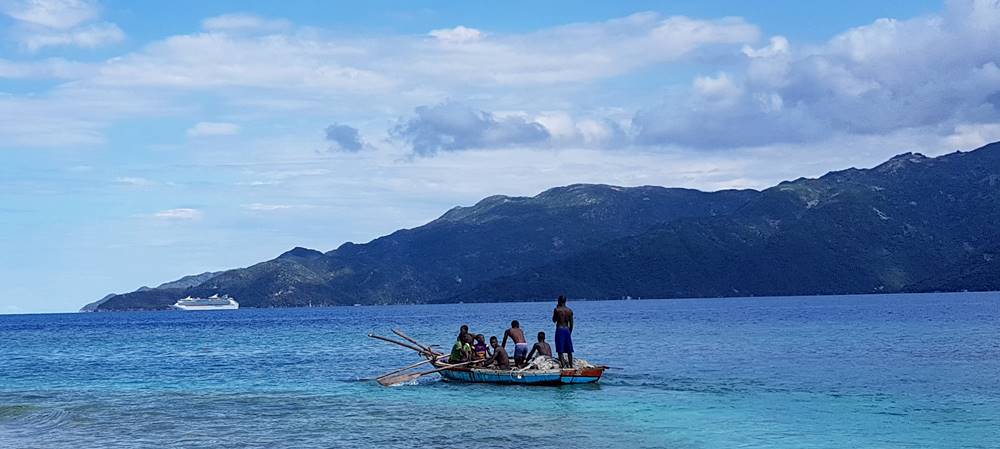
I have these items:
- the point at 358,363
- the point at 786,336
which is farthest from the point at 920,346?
the point at 358,363

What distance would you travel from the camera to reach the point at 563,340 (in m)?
41.1

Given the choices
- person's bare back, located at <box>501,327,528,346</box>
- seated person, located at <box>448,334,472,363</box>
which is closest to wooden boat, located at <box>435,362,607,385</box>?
seated person, located at <box>448,334,472,363</box>

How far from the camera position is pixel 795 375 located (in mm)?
44562

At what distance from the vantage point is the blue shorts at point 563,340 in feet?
134

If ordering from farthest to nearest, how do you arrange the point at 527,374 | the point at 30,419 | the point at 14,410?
the point at 527,374, the point at 14,410, the point at 30,419

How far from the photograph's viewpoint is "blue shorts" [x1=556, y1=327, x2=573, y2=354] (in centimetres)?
4091

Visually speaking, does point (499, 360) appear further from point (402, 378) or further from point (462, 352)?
point (402, 378)

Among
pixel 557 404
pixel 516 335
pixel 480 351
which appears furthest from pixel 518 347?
pixel 557 404

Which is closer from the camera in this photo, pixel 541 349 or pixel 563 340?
pixel 563 340

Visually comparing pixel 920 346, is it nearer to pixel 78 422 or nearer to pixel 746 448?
pixel 746 448

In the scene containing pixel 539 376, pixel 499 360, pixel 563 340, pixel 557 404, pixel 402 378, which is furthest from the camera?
pixel 402 378

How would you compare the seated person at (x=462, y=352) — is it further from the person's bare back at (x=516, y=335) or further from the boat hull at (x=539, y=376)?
the person's bare back at (x=516, y=335)

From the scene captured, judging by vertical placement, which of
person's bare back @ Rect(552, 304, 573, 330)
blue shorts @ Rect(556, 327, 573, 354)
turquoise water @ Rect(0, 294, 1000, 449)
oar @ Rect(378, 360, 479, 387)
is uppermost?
person's bare back @ Rect(552, 304, 573, 330)

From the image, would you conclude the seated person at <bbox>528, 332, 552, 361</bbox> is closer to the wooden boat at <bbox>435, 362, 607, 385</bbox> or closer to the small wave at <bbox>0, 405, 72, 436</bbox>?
the wooden boat at <bbox>435, 362, 607, 385</bbox>
